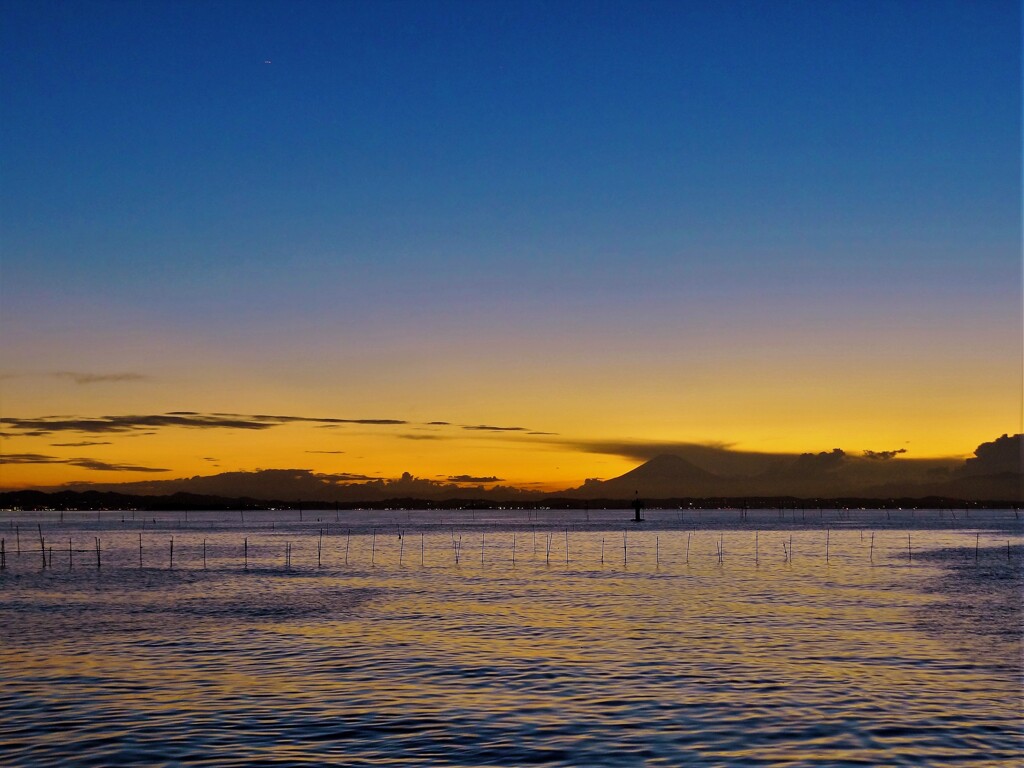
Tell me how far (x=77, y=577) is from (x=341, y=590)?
30.3 meters

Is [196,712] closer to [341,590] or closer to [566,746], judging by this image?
[566,746]

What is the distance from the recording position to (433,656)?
Answer: 4259 centimetres

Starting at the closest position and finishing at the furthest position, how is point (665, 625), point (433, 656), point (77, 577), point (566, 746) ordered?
point (566, 746) < point (433, 656) < point (665, 625) < point (77, 577)

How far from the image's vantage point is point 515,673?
3812 centimetres

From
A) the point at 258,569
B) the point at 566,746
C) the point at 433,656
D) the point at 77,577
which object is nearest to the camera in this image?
the point at 566,746

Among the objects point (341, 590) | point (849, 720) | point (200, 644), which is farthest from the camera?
point (341, 590)

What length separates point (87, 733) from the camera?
28.5 metres

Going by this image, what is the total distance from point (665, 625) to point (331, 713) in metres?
25.9

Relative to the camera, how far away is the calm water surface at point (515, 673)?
88.5 ft

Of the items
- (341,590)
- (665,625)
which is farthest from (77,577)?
(665,625)

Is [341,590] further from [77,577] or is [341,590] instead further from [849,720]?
[849,720]

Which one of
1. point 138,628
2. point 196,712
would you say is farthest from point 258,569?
point 196,712

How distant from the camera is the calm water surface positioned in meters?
27.0

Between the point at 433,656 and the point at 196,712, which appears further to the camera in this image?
the point at 433,656
